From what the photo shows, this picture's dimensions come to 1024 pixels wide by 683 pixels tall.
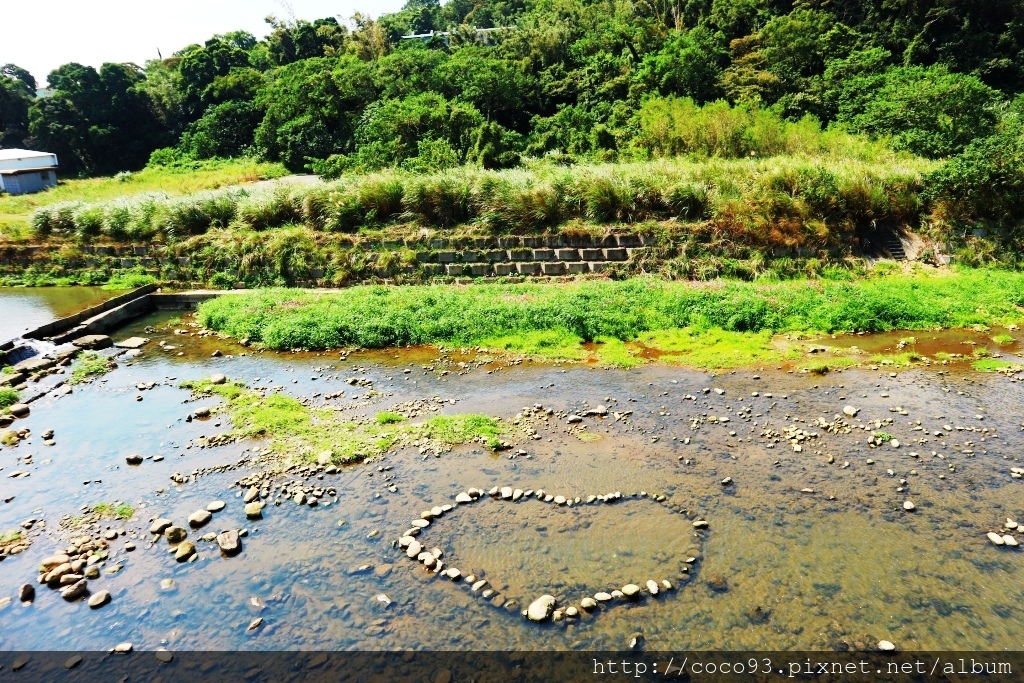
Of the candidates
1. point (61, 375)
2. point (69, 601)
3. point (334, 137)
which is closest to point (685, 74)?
point (334, 137)

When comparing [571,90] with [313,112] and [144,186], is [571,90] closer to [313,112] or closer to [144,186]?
[313,112]

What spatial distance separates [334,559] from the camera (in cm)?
700

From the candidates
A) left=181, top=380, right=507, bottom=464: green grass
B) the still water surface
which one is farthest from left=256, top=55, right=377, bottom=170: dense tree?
left=181, top=380, right=507, bottom=464: green grass

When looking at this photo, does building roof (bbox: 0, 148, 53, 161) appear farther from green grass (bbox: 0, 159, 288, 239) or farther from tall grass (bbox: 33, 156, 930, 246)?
tall grass (bbox: 33, 156, 930, 246)

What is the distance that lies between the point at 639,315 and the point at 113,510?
1059 centimetres

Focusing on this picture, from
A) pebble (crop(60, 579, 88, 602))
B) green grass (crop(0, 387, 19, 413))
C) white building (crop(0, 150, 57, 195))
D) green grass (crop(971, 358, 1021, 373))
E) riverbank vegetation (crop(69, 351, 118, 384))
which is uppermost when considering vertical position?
white building (crop(0, 150, 57, 195))

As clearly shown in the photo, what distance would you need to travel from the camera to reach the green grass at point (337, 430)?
927 centimetres

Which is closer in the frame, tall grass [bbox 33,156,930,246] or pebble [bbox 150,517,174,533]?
pebble [bbox 150,517,174,533]

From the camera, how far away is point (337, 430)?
9.91 meters

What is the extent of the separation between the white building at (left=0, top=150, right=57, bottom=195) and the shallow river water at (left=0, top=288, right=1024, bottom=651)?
35429 millimetres

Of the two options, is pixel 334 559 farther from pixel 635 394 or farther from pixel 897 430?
pixel 897 430

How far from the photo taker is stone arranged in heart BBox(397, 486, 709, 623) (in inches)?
244

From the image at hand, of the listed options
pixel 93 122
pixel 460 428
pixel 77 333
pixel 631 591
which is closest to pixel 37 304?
pixel 77 333

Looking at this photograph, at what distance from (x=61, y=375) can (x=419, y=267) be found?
8830 millimetres
